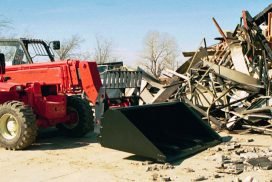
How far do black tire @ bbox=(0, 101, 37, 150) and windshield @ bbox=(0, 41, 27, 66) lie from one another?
6.68ft

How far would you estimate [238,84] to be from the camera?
408 inches

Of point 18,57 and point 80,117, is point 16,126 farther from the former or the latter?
point 18,57

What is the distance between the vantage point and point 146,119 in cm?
765

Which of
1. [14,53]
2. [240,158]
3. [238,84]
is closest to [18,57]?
[14,53]

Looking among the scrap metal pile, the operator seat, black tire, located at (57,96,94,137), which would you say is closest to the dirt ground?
black tire, located at (57,96,94,137)

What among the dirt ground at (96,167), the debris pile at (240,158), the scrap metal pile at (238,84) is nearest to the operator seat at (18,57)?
the dirt ground at (96,167)

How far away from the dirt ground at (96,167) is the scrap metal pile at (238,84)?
1688 millimetres

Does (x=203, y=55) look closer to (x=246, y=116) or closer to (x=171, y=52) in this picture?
(x=246, y=116)

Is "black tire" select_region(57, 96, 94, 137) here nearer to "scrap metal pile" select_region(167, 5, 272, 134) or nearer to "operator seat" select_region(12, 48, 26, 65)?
"operator seat" select_region(12, 48, 26, 65)

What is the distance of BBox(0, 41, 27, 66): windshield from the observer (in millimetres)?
9961

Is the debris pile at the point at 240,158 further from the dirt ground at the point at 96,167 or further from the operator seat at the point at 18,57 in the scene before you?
the operator seat at the point at 18,57

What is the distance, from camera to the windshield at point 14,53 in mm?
9961

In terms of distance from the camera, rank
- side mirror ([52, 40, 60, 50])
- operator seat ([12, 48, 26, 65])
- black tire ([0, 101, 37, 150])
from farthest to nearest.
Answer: side mirror ([52, 40, 60, 50]), operator seat ([12, 48, 26, 65]), black tire ([0, 101, 37, 150])

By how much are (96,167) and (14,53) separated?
184 inches
